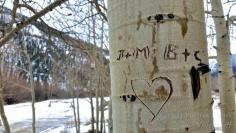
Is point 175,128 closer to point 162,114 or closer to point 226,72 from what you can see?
point 162,114

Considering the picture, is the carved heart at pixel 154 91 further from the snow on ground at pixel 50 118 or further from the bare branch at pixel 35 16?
the snow on ground at pixel 50 118

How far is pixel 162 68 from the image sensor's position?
2.27ft

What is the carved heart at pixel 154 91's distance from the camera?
2.25 ft

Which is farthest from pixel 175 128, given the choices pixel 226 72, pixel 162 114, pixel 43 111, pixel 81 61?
pixel 43 111

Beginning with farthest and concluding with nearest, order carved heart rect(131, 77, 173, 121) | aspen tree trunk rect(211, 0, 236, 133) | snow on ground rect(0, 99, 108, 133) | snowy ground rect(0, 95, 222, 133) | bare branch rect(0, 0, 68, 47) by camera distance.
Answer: snow on ground rect(0, 99, 108, 133) < snowy ground rect(0, 95, 222, 133) < bare branch rect(0, 0, 68, 47) < aspen tree trunk rect(211, 0, 236, 133) < carved heart rect(131, 77, 173, 121)

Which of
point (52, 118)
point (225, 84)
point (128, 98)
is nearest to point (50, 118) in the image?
point (52, 118)

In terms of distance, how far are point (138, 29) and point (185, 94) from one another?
0.16 meters

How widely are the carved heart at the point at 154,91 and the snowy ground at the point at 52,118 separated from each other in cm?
835

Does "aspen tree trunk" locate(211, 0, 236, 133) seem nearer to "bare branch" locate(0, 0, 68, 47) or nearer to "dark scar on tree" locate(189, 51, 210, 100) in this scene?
"bare branch" locate(0, 0, 68, 47)

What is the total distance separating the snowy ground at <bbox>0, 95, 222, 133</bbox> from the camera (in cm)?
1446

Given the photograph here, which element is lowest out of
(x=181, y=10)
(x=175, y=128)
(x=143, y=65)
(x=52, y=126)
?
(x=52, y=126)

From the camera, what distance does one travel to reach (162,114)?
0.69 m

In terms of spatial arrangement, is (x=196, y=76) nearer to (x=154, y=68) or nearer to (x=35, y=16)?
(x=154, y=68)

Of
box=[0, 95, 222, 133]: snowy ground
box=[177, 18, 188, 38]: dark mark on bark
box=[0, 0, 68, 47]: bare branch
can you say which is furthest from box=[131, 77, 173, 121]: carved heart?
box=[0, 95, 222, 133]: snowy ground
